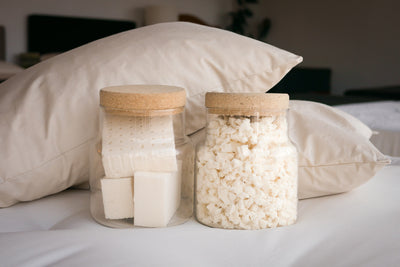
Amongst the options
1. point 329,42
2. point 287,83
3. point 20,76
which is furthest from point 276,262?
point 329,42

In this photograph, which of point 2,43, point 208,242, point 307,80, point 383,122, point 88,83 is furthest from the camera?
point 307,80

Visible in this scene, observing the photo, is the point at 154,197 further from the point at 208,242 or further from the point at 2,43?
the point at 2,43

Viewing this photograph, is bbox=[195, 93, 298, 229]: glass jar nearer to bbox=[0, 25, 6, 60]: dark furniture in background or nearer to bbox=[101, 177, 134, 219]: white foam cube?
bbox=[101, 177, 134, 219]: white foam cube

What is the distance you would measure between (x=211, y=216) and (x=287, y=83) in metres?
4.36

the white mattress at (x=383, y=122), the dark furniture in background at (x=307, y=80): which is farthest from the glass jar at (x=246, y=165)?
the dark furniture in background at (x=307, y=80)

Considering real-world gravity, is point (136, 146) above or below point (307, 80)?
above

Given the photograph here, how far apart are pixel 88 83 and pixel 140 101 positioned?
20 centimetres

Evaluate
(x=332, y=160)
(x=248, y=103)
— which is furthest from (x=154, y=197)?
(x=332, y=160)

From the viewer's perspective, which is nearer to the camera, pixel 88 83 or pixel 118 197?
pixel 118 197

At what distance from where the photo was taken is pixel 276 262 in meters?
0.52

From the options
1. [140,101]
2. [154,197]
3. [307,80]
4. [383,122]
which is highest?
[140,101]

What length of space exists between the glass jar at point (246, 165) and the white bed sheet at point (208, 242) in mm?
25

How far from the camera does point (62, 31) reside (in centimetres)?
427

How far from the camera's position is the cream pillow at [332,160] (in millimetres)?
779
